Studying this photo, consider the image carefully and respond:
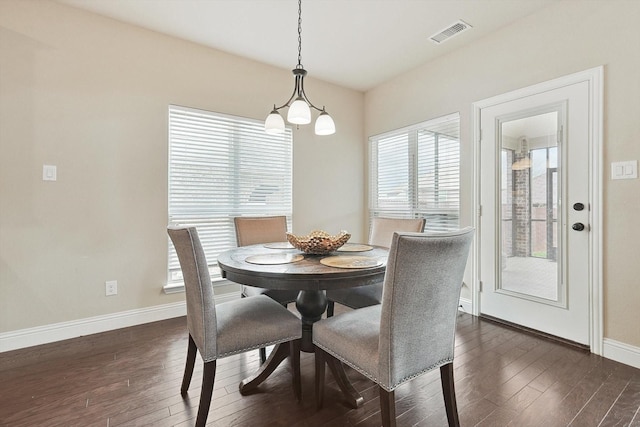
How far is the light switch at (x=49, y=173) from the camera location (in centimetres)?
238

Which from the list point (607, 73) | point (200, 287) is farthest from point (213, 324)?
point (607, 73)

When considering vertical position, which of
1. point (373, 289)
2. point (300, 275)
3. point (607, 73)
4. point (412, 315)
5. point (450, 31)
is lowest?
point (373, 289)

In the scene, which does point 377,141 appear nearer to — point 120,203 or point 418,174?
point 418,174

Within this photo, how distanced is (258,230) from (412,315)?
5.77 feet

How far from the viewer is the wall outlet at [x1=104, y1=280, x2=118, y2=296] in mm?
2631

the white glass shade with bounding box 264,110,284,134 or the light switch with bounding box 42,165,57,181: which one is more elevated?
the white glass shade with bounding box 264,110,284,134

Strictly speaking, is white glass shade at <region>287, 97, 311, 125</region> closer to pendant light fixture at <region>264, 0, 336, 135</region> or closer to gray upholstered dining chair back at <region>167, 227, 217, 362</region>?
pendant light fixture at <region>264, 0, 336, 135</region>

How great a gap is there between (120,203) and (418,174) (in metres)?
3.04

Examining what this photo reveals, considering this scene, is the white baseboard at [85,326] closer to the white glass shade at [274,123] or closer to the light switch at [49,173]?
the light switch at [49,173]

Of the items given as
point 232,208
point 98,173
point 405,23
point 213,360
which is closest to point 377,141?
point 405,23

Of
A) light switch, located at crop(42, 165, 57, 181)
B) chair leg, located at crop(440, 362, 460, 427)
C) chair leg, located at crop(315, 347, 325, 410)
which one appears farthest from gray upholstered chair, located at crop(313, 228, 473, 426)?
light switch, located at crop(42, 165, 57, 181)

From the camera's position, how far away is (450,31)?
278cm

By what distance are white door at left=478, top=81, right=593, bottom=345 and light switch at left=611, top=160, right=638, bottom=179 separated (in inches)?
5.6

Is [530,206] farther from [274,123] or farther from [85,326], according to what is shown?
[85,326]
